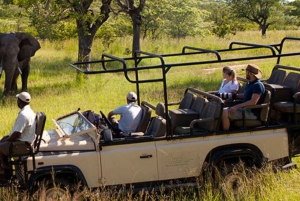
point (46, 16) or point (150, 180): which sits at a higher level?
point (46, 16)

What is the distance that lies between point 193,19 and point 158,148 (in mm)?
26157

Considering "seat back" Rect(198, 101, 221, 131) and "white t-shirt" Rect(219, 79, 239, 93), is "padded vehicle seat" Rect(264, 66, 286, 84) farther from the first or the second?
"seat back" Rect(198, 101, 221, 131)

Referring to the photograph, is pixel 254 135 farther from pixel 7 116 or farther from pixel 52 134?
pixel 7 116

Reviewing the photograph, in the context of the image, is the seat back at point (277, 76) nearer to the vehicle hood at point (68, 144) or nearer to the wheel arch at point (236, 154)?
the wheel arch at point (236, 154)

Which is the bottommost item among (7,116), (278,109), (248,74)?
(7,116)

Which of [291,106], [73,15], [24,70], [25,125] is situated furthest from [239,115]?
[24,70]

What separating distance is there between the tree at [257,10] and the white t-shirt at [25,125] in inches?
1699

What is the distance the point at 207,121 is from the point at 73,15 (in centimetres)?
995

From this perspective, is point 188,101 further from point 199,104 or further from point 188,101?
point 199,104

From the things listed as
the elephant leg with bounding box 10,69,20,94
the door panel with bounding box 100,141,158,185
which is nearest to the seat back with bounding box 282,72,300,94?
the door panel with bounding box 100,141,158,185

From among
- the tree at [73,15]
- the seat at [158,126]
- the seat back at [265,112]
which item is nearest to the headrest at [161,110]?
the seat at [158,126]

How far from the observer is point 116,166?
265 inches

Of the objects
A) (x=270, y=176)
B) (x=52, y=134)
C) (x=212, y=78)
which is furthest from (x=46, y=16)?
(x=270, y=176)

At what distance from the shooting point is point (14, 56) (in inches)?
619
